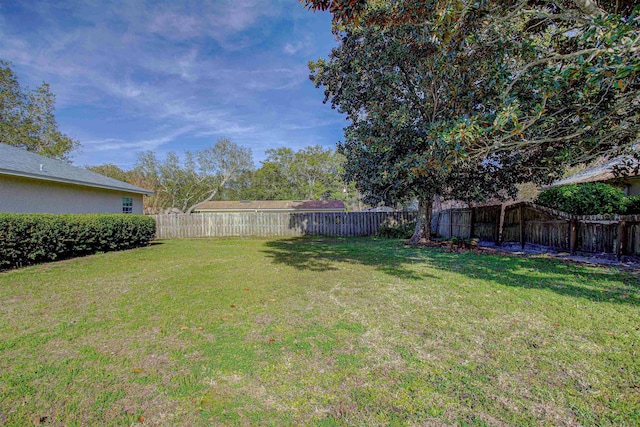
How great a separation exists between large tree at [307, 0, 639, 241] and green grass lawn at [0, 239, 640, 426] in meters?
2.83

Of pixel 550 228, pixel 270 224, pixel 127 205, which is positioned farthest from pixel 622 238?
pixel 127 205

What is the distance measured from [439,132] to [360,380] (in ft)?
15.8

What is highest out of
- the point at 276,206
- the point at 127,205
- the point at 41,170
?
the point at 41,170

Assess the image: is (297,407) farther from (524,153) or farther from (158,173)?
(158,173)

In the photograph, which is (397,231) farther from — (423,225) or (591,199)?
(591,199)

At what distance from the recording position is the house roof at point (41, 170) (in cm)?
887

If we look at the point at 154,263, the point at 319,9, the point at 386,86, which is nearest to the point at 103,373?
the point at 319,9

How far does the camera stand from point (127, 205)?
14156 mm

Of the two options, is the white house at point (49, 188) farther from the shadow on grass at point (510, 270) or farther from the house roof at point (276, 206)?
the house roof at point (276, 206)

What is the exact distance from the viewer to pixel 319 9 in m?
3.54

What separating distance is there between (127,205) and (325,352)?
14968mm

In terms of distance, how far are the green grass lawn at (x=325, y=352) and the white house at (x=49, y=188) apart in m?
6.04

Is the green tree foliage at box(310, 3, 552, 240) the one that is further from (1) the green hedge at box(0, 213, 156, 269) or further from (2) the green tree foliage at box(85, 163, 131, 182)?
(2) the green tree foliage at box(85, 163, 131, 182)

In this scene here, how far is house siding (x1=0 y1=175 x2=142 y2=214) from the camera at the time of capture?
9016 mm
